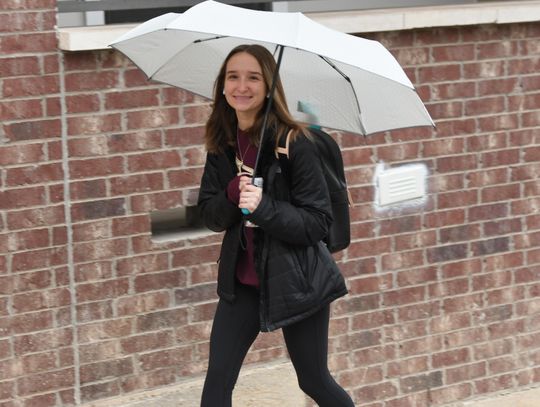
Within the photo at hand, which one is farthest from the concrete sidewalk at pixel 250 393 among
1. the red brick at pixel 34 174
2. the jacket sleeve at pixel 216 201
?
the jacket sleeve at pixel 216 201

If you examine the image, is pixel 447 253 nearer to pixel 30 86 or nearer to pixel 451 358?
pixel 451 358

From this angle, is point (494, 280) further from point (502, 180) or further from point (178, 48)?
point (178, 48)

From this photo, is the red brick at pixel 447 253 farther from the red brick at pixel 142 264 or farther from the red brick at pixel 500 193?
the red brick at pixel 142 264

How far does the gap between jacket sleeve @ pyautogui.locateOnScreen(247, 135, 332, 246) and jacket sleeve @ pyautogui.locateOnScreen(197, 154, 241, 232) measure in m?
0.14

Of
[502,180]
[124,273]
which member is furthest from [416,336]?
[124,273]

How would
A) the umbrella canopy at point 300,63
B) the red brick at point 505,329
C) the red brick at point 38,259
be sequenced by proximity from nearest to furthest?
the umbrella canopy at point 300,63 → the red brick at point 38,259 → the red brick at point 505,329

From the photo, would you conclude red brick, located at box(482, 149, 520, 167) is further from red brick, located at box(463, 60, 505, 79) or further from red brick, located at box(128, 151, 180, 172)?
red brick, located at box(128, 151, 180, 172)

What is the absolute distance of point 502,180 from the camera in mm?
6012

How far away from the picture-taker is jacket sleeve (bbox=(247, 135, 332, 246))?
3928 millimetres

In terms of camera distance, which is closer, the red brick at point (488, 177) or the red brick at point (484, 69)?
the red brick at point (484, 69)

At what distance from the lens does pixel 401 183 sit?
5699mm

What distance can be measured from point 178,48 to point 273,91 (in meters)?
0.53

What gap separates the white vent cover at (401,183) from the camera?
5.64m

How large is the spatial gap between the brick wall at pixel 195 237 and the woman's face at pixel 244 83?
1063 millimetres
